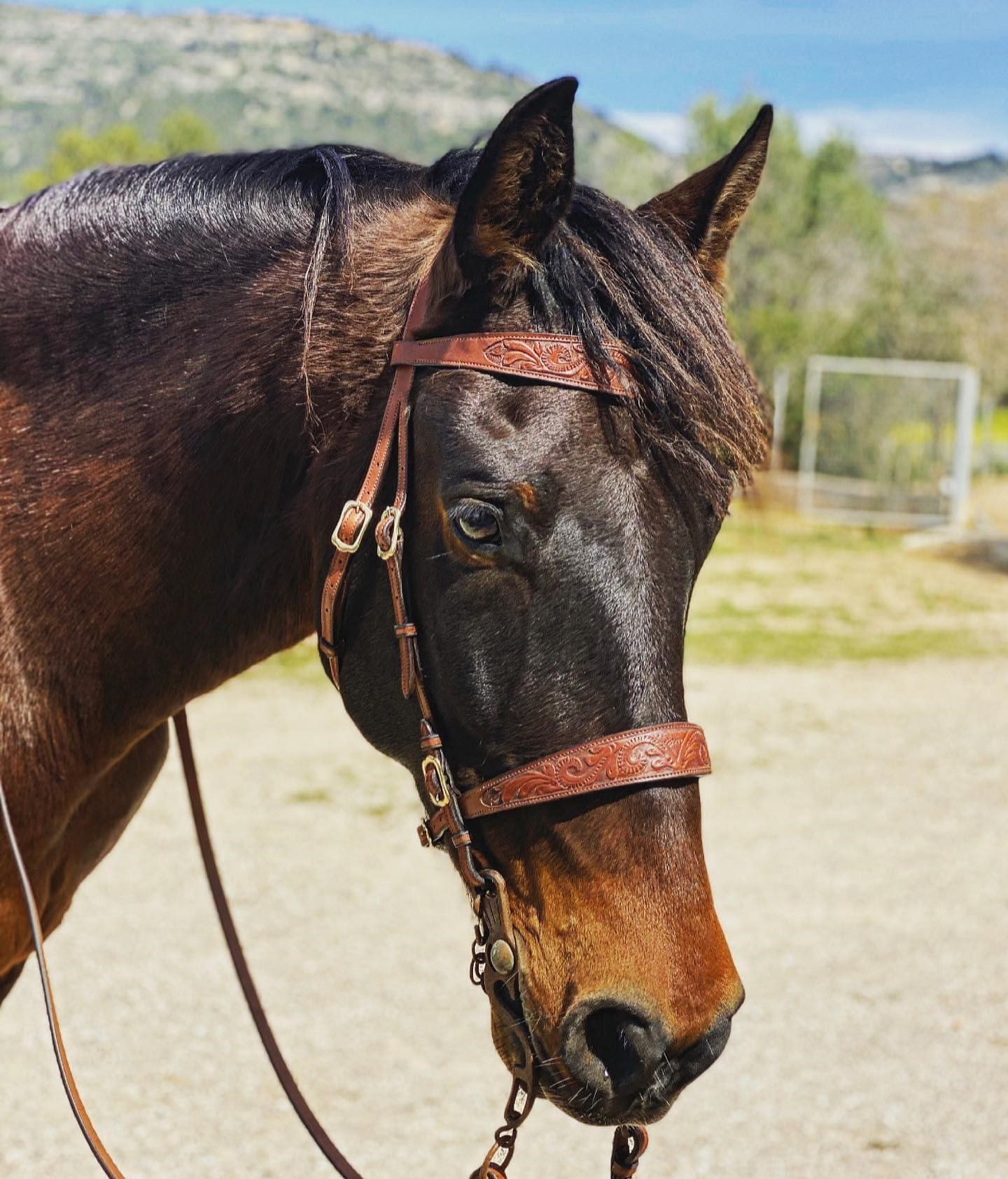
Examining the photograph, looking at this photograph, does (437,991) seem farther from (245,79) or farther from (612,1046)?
(245,79)

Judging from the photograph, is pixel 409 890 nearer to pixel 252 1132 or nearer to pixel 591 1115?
pixel 252 1132

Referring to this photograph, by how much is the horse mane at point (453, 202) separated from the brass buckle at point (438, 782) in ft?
1.65

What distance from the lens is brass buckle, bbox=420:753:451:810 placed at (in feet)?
4.98

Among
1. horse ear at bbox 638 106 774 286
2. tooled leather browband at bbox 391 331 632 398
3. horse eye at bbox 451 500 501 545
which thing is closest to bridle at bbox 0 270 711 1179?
tooled leather browband at bbox 391 331 632 398

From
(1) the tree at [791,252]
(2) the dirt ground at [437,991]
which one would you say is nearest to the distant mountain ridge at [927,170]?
(1) the tree at [791,252]

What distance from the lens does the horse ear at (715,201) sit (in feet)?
5.68

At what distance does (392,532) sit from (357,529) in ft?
0.18

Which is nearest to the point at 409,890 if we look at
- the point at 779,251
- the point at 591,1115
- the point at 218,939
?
the point at 218,939

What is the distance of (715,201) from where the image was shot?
1738mm

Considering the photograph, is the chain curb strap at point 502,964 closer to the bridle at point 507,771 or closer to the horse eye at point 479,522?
the bridle at point 507,771

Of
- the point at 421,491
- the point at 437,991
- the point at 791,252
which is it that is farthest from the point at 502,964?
the point at 791,252

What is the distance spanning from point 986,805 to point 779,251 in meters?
19.7

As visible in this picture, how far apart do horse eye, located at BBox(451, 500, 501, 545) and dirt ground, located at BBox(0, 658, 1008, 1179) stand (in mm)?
2629

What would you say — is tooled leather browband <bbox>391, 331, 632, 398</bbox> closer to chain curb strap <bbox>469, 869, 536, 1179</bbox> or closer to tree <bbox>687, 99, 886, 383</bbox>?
chain curb strap <bbox>469, 869, 536, 1179</bbox>
